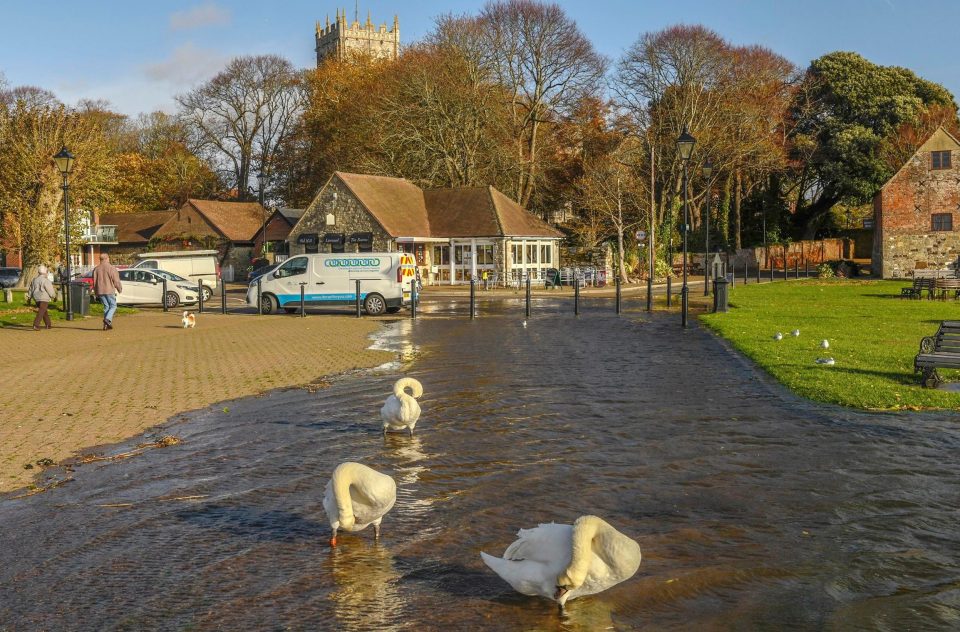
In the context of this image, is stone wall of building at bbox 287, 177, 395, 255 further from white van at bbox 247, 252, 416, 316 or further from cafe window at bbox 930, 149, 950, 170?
cafe window at bbox 930, 149, 950, 170

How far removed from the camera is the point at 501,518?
651 cm

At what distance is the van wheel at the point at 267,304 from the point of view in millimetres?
28578

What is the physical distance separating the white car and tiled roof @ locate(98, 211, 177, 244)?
116ft

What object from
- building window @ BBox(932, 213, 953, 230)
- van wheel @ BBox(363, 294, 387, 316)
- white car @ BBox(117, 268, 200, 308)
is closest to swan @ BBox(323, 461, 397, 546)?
van wheel @ BBox(363, 294, 387, 316)

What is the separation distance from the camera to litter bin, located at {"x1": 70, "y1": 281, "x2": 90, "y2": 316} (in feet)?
82.4

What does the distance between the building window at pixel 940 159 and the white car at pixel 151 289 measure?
1557 inches

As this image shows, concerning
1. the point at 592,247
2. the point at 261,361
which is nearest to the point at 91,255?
the point at 592,247

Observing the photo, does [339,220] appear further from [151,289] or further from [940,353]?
[940,353]

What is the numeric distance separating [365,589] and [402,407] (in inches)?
147

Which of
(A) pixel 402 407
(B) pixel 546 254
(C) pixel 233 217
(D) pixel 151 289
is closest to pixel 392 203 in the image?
(B) pixel 546 254

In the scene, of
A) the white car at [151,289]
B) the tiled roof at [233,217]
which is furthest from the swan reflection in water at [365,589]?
the tiled roof at [233,217]

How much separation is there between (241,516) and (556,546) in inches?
118

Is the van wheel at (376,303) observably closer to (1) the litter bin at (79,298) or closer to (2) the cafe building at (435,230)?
(1) the litter bin at (79,298)

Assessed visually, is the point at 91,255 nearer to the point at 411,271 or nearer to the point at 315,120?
the point at 315,120
